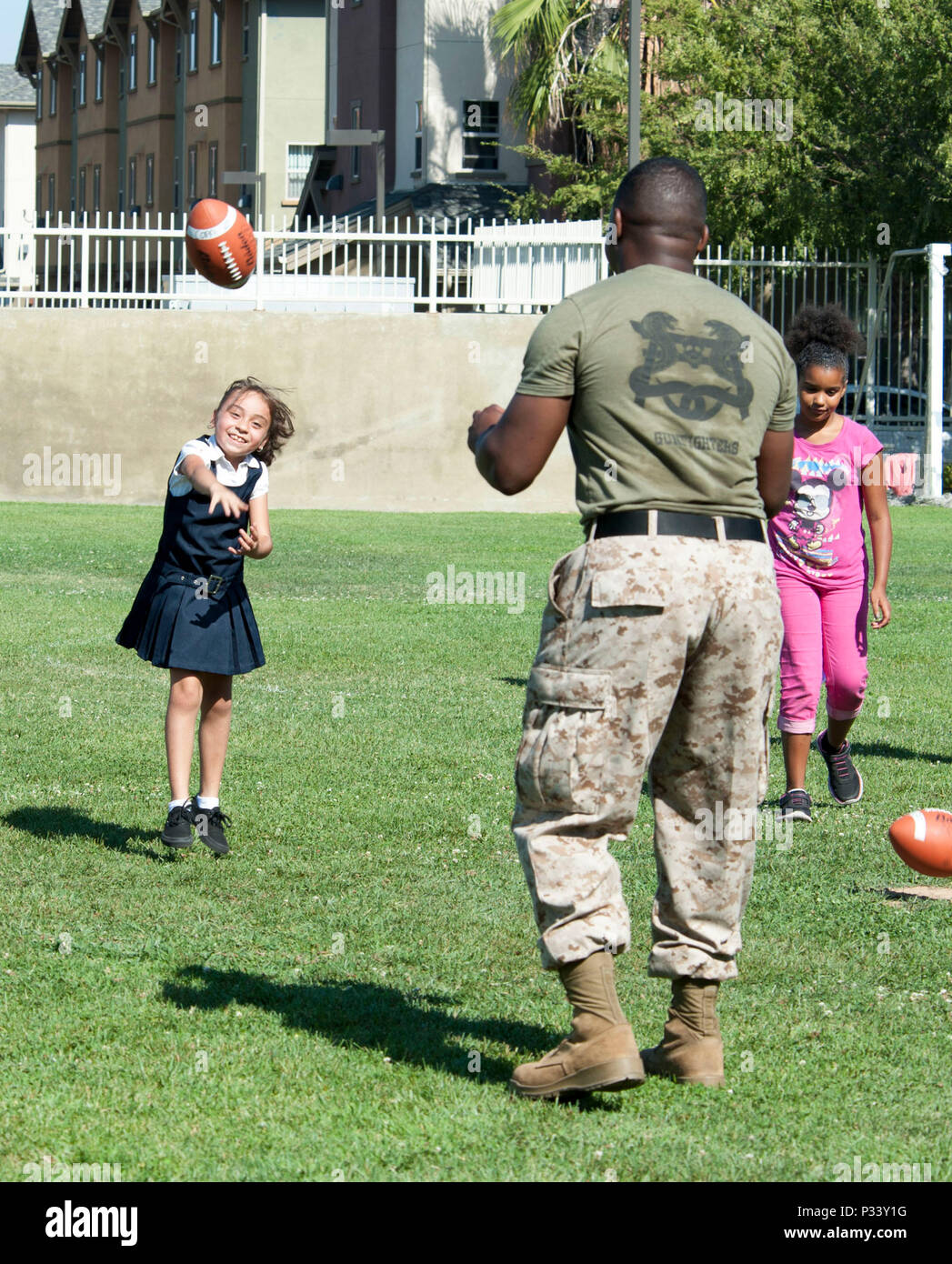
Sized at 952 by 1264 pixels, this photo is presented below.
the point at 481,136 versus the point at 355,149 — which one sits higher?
the point at 355,149

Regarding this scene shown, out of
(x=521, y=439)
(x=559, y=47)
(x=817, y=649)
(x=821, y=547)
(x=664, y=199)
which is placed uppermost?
(x=559, y=47)

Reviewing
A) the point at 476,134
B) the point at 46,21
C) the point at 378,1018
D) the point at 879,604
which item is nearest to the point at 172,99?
the point at 46,21

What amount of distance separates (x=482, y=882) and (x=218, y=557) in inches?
63.0

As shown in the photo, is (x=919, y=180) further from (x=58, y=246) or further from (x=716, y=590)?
(x=716, y=590)

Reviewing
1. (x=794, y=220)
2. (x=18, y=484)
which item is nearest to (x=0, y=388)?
(x=18, y=484)

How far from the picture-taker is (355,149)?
4259 cm

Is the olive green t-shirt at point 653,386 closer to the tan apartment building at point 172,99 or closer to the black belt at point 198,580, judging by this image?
the black belt at point 198,580

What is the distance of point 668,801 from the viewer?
4102 millimetres

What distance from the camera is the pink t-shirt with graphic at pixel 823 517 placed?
701 cm

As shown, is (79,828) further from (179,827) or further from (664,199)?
(664,199)

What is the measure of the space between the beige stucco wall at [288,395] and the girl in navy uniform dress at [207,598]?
16.5 meters

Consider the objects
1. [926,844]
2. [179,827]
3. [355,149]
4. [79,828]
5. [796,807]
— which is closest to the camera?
[926,844]

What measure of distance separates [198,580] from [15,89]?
74.2 metres

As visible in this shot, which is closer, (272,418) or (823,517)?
(272,418)
